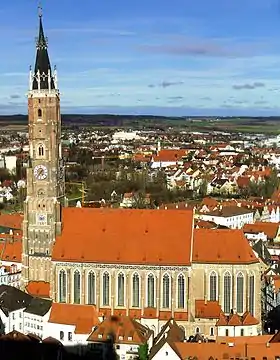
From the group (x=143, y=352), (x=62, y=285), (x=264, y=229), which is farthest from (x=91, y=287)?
(x=264, y=229)

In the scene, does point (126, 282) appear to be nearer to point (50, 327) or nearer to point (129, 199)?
point (50, 327)

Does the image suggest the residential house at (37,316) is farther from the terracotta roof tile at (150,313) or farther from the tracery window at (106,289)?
the terracotta roof tile at (150,313)

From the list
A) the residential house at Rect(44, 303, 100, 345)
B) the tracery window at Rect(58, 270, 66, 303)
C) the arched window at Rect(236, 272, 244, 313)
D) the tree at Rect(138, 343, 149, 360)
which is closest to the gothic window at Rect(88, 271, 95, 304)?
the residential house at Rect(44, 303, 100, 345)

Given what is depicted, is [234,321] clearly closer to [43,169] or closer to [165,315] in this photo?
[165,315]

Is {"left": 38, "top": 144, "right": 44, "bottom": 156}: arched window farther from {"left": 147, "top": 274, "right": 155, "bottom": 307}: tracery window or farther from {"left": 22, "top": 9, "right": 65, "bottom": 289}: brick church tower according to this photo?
{"left": 147, "top": 274, "right": 155, "bottom": 307}: tracery window

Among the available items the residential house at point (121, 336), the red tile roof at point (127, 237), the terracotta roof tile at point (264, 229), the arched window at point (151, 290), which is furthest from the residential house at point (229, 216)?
the residential house at point (121, 336)

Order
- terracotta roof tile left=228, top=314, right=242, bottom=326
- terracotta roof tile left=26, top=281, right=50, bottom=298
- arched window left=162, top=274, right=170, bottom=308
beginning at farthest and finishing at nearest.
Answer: terracotta roof tile left=26, top=281, right=50, bottom=298 → arched window left=162, top=274, right=170, bottom=308 → terracotta roof tile left=228, top=314, right=242, bottom=326
